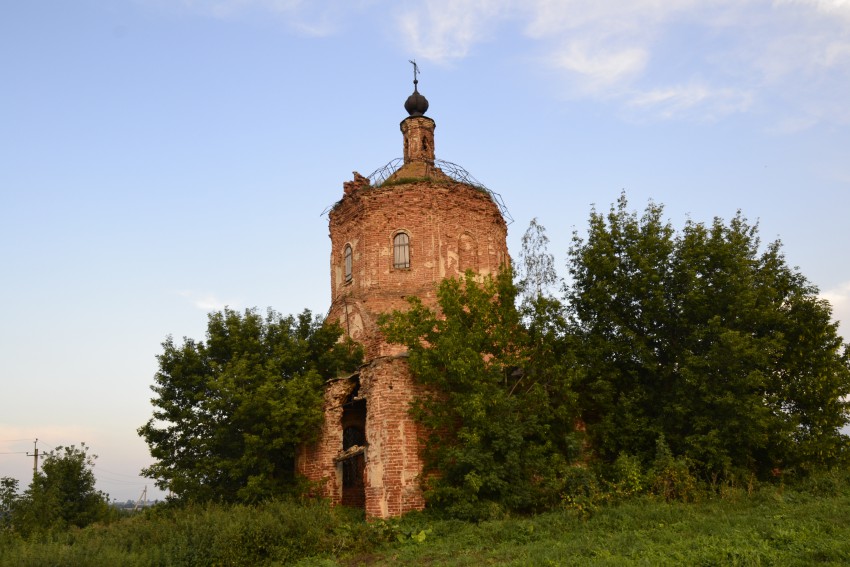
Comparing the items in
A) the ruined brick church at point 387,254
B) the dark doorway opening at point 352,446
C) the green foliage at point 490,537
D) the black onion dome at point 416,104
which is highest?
the black onion dome at point 416,104

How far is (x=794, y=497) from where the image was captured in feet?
42.5

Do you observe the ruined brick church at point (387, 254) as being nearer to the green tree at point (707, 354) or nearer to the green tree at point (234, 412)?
the green tree at point (234, 412)

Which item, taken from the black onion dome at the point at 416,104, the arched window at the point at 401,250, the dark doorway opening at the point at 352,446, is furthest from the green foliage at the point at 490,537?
the black onion dome at the point at 416,104

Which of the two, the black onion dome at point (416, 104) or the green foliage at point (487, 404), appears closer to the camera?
the green foliage at point (487, 404)

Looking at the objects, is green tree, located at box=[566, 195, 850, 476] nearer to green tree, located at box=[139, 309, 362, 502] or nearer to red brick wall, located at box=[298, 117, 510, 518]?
red brick wall, located at box=[298, 117, 510, 518]

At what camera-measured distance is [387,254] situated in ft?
73.3

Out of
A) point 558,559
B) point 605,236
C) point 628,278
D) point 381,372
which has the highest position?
point 605,236

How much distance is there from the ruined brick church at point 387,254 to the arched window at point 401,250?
32mm

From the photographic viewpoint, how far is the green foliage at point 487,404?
14711mm

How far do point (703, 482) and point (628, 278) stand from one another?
4773mm

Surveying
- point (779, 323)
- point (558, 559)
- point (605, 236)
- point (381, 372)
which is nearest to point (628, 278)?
point (605, 236)

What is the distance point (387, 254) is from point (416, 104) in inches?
246

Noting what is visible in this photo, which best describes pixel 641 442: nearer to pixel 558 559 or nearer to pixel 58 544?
pixel 558 559

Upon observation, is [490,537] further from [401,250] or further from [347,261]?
[347,261]
